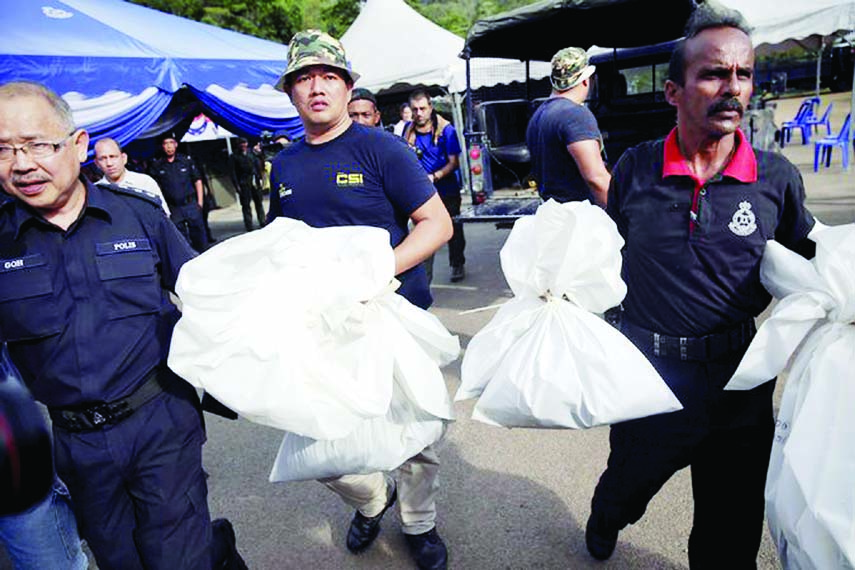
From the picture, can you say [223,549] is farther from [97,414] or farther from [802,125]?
[802,125]

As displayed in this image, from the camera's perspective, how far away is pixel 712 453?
185cm

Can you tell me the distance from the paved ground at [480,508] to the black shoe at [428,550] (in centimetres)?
9

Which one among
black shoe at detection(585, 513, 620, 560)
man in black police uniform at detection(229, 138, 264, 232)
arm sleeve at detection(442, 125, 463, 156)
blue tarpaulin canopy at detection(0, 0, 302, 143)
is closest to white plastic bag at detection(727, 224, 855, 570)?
black shoe at detection(585, 513, 620, 560)

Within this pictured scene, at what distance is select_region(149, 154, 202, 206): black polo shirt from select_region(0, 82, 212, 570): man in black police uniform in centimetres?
650

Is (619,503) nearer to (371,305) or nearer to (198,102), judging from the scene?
(371,305)

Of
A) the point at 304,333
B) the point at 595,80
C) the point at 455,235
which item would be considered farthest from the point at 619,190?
the point at 595,80

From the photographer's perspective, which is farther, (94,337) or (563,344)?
(94,337)

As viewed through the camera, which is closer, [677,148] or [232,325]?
[232,325]

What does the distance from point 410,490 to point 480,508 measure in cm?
52

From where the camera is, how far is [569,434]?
329 centimetres

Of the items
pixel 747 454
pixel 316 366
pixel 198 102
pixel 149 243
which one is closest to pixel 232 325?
pixel 316 366

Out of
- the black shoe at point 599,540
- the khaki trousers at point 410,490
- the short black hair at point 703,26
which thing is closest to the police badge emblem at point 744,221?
the short black hair at point 703,26

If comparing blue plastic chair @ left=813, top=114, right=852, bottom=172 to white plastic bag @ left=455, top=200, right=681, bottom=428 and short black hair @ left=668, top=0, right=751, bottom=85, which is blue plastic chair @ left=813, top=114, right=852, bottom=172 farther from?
white plastic bag @ left=455, top=200, right=681, bottom=428

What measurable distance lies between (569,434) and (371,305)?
2.01 meters
